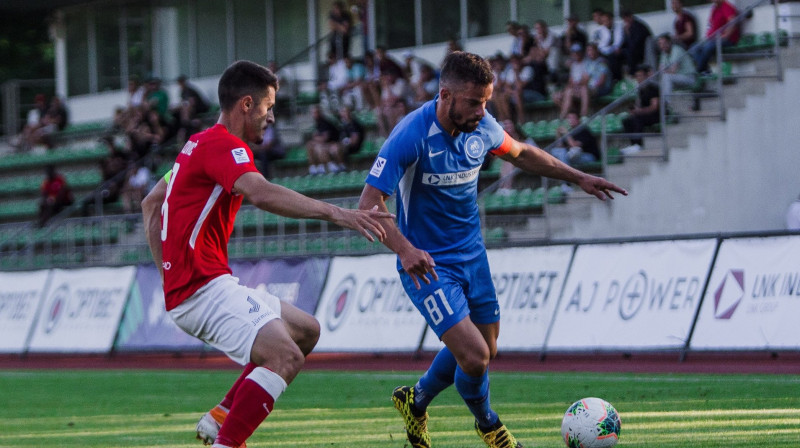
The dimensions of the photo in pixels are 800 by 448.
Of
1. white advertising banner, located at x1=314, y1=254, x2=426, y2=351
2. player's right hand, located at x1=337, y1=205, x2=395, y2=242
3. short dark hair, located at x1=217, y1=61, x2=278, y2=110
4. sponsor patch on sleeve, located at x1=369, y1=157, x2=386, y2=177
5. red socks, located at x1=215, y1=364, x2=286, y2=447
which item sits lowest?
white advertising banner, located at x1=314, y1=254, x2=426, y2=351

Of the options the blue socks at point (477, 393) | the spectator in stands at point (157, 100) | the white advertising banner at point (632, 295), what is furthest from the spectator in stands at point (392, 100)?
the blue socks at point (477, 393)

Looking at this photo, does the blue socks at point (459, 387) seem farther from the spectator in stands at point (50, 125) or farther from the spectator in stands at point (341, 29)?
the spectator in stands at point (50, 125)

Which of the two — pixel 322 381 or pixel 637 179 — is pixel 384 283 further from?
pixel 637 179

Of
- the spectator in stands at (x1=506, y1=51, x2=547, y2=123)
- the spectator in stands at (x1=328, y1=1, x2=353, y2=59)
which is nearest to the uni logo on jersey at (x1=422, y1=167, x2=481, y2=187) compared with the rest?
the spectator in stands at (x1=506, y1=51, x2=547, y2=123)

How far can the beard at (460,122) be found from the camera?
7.93m

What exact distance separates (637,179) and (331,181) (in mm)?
6582

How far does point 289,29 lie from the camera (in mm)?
34344

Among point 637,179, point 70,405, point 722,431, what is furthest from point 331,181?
point 722,431

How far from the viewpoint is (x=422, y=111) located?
26.7 ft

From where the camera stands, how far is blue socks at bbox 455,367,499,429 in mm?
8023

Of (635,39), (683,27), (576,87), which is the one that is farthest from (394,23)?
(683,27)

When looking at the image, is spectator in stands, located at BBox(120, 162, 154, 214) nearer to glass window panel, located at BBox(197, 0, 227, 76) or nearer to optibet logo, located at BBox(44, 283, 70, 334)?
optibet logo, located at BBox(44, 283, 70, 334)

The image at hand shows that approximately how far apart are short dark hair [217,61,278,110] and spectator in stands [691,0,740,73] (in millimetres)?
15332

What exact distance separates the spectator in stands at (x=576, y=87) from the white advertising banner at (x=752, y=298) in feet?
26.2
